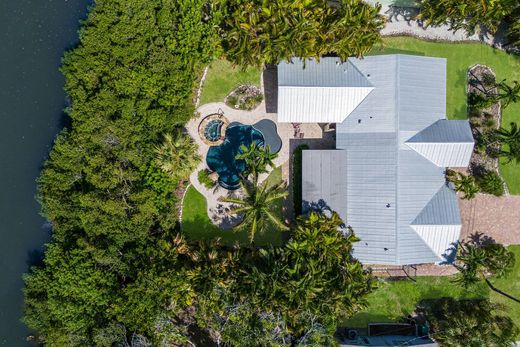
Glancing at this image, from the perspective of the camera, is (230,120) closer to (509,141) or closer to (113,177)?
(113,177)

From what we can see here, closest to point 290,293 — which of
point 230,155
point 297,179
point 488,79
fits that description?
point 297,179

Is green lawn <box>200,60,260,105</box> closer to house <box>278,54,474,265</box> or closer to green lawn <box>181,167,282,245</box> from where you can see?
house <box>278,54,474,265</box>

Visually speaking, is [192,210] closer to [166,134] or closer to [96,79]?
[166,134]

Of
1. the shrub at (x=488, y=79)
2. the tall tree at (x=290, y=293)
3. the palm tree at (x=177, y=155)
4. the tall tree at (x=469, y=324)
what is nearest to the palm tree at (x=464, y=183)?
the shrub at (x=488, y=79)

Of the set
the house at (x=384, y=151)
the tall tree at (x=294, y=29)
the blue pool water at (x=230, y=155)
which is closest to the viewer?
the tall tree at (x=294, y=29)

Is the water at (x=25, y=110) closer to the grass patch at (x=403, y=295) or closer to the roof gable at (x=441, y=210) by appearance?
the grass patch at (x=403, y=295)

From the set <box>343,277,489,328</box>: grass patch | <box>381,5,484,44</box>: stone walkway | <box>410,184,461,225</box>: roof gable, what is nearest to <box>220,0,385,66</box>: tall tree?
<box>381,5,484,44</box>: stone walkway
